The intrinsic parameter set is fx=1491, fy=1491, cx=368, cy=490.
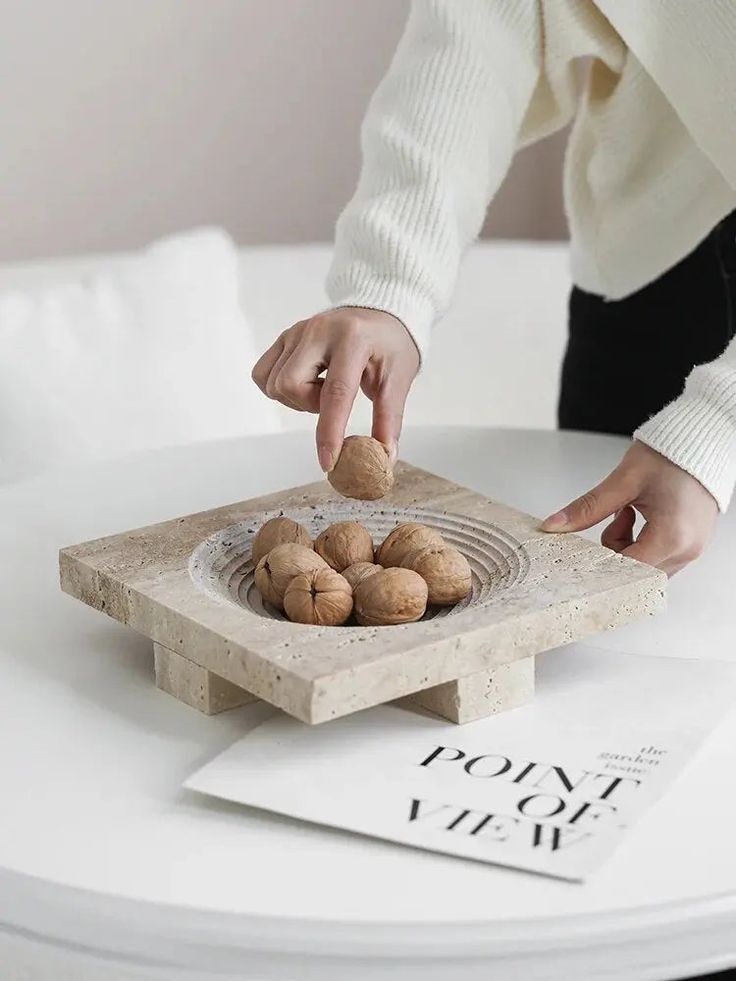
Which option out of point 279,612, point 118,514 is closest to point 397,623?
point 279,612

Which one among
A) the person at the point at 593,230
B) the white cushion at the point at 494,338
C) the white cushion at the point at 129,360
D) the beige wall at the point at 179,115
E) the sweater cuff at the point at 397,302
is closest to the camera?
the person at the point at 593,230

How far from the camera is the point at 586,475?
3.81 ft

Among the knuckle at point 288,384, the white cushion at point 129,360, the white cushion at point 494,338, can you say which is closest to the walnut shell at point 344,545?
the knuckle at point 288,384

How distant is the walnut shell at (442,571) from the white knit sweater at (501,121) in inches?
8.9

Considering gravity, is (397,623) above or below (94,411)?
above

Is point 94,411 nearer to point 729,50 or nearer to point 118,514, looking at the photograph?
point 118,514

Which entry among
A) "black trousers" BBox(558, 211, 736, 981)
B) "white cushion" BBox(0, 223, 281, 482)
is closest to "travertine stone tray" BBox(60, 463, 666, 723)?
"black trousers" BBox(558, 211, 736, 981)

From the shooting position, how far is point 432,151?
1.09 meters

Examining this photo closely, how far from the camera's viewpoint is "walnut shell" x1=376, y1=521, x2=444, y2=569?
0.84m

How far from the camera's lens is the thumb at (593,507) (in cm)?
88

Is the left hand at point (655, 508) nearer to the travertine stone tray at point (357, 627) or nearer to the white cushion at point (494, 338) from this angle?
the travertine stone tray at point (357, 627)

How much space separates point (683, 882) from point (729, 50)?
0.66m

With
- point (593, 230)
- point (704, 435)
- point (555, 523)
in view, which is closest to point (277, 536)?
point (555, 523)

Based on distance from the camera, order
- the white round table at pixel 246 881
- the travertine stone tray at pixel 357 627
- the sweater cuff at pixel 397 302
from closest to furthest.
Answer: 1. the white round table at pixel 246 881
2. the travertine stone tray at pixel 357 627
3. the sweater cuff at pixel 397 302
